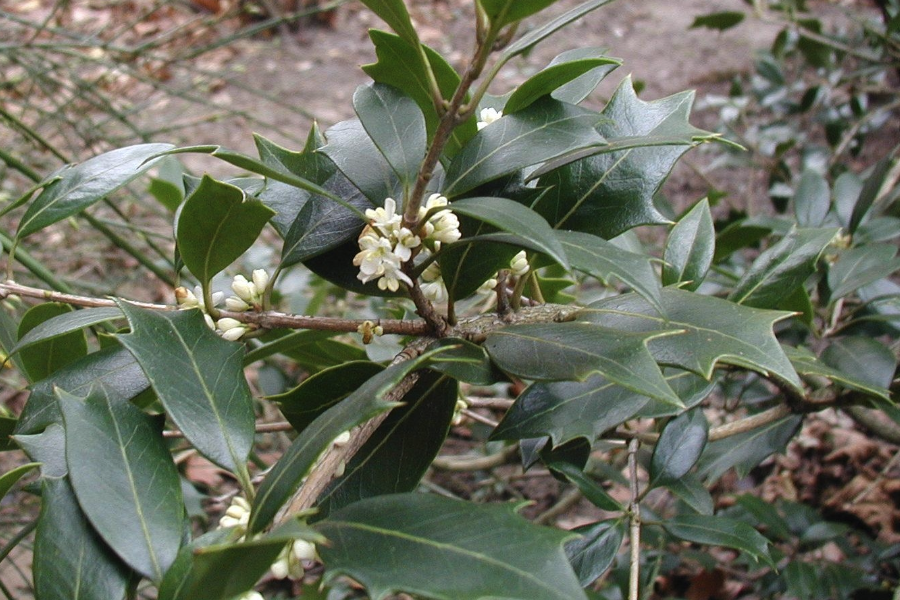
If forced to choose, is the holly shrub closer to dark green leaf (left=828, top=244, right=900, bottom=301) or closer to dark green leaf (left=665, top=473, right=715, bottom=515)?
dark green leaf (left=665, top=473, right=715, bottom=515)

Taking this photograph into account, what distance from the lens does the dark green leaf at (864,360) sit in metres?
0.96

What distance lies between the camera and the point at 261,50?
4562 millimetres

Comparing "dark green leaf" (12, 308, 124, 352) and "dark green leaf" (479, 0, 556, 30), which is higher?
"dark green leaf" (479, 0, 556, 30)

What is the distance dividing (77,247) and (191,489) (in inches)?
76.4

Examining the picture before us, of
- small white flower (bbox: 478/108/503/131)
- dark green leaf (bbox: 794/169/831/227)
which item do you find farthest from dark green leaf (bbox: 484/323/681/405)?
dark green leaf (bbox: 794/169/831/227)

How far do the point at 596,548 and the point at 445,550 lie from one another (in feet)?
1.30

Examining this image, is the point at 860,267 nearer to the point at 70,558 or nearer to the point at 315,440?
the point at 315,440

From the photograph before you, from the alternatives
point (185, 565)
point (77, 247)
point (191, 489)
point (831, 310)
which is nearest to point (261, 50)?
point (77, 247)

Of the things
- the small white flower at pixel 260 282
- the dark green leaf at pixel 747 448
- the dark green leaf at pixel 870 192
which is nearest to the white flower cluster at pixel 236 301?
the small white flower at pixel 260 282

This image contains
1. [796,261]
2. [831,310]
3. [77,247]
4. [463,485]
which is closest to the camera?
[796,261]

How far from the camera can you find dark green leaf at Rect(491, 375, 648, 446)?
761mm

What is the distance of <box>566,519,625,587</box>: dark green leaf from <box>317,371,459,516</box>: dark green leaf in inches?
9.6

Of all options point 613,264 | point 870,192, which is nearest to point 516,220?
point 613,264

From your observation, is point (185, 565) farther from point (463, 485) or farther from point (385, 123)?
point (463, 485)
